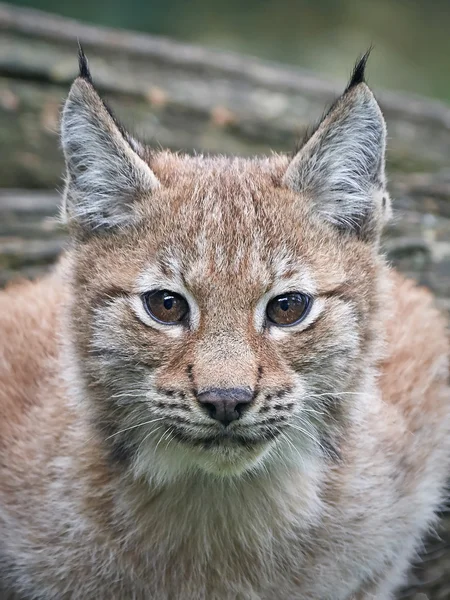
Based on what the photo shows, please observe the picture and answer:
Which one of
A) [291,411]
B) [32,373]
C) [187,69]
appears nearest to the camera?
[291,411]

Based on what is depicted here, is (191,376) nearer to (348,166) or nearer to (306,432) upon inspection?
(306,432)

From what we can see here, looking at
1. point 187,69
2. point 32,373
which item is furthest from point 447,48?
point 32,373

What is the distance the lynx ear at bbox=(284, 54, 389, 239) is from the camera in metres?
4.29

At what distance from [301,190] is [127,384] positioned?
1.21 metres

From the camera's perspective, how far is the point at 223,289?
3908 millimetres

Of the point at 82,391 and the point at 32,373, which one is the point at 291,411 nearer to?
the point at 82,391

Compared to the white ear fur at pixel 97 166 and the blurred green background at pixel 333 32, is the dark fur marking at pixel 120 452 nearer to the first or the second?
the white ear fur at pixel 97 166

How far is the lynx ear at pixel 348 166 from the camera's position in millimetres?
4293

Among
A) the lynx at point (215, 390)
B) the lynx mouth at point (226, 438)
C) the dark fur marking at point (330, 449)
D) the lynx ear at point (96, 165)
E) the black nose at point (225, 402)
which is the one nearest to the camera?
the black nose at point (225, 402)

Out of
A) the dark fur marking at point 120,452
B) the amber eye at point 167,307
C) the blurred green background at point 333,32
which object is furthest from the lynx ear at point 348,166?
the blurred green background at point 333,32

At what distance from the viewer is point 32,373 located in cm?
528

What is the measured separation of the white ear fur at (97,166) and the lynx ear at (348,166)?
0.72 metres

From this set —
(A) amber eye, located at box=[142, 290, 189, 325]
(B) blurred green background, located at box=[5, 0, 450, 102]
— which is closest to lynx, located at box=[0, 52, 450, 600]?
(A) amber eye, located at box=[142, 290, 189, 325]

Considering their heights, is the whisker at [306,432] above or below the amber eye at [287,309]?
below
